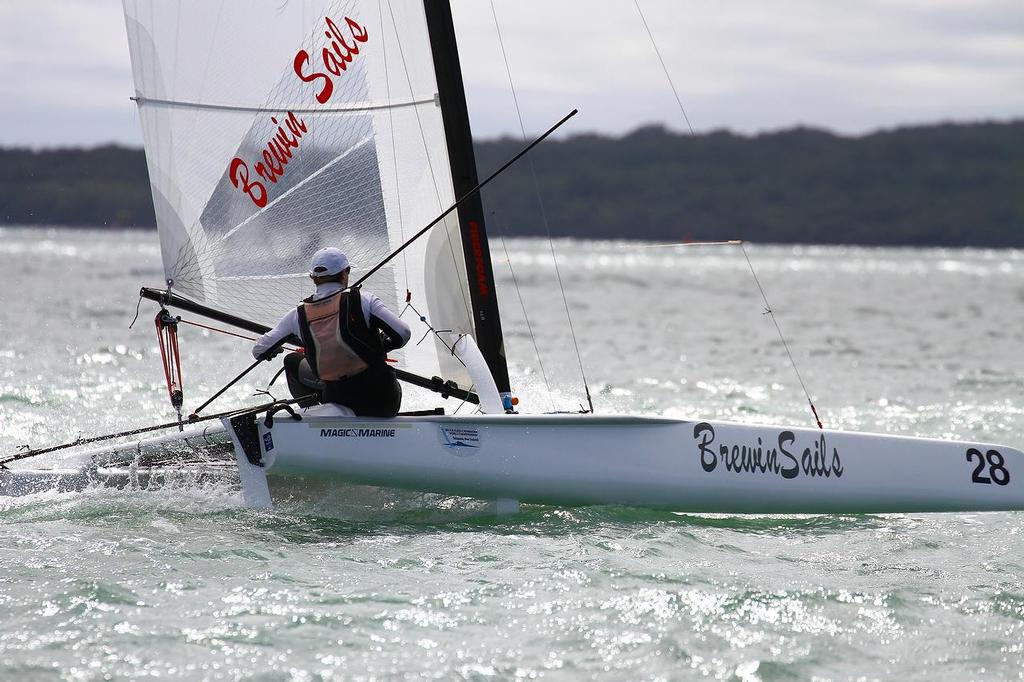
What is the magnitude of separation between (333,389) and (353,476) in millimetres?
353

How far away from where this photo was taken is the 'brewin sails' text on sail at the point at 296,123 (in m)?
4.84

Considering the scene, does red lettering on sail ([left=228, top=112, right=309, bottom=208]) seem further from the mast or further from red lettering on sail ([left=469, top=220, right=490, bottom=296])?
red lettering on sail ([left=469, top=220, right=490, bottom=296])

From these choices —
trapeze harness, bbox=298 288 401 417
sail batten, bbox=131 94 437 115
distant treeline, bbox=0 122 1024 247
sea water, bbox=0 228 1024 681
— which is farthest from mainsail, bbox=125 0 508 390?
distant treeline, bbox=0 122 1024 247

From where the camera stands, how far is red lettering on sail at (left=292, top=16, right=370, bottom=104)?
4836mm

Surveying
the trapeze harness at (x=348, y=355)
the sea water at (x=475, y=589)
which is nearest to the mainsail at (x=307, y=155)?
the trapeze harness at (x=348, y=355)

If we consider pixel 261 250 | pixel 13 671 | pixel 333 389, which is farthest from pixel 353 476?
pixel 13 671

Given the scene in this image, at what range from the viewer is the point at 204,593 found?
131 inches

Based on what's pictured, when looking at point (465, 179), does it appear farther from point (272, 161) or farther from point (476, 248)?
point (272, 161)

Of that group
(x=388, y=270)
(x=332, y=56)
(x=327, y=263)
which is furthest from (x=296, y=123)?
(x=327, y=263)

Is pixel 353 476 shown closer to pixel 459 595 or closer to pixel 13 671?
pixel 459 595

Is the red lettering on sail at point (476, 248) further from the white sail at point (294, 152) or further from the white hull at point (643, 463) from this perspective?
the white hull at point (643, 463)

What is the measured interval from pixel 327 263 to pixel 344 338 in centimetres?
30

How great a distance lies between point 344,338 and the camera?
14.1ft

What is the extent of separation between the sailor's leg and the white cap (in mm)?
465
